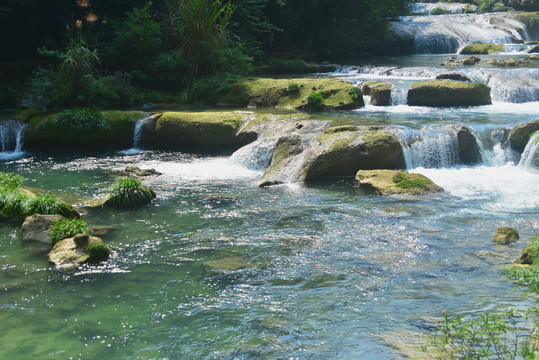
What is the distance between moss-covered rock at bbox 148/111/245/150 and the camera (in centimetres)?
1566

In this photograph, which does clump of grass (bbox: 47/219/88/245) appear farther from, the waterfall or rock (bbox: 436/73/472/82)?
rock (bbox: 436/73/472/82)

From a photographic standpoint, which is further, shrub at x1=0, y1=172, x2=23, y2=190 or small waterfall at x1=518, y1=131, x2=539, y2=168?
small waterfall at x1=518, y1=131, x2=539, y2=168

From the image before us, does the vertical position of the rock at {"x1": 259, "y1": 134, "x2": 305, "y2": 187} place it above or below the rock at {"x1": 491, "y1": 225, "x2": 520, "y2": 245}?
above

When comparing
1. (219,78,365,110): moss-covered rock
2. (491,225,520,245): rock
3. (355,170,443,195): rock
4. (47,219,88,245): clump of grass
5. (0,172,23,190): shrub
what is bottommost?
(491,225,520,245): rock

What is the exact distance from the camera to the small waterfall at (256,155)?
13.8 metres

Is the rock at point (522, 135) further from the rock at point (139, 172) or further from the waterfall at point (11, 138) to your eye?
the waterfall at point (11, 138)

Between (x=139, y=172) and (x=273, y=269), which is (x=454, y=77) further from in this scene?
(x=273, y=269)

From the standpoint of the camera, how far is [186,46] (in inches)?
786

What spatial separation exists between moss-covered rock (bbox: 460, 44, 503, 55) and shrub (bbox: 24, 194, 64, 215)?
2636 cm

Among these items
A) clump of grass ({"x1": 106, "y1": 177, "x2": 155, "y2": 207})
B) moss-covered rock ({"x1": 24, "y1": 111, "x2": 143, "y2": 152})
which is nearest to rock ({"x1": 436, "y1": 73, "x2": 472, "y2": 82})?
moss-covered rock ({"x1": 24, "y1": 111, "x2": 143, "y2": 152})

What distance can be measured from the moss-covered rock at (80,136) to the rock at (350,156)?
21.5 ft

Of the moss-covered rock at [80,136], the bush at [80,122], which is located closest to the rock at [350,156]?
the moss-covered rock at [80,136]

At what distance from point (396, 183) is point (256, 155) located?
4163mm

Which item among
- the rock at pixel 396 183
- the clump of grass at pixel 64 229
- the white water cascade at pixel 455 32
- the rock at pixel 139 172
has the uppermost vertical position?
the white water cascade at pixel 455 32
